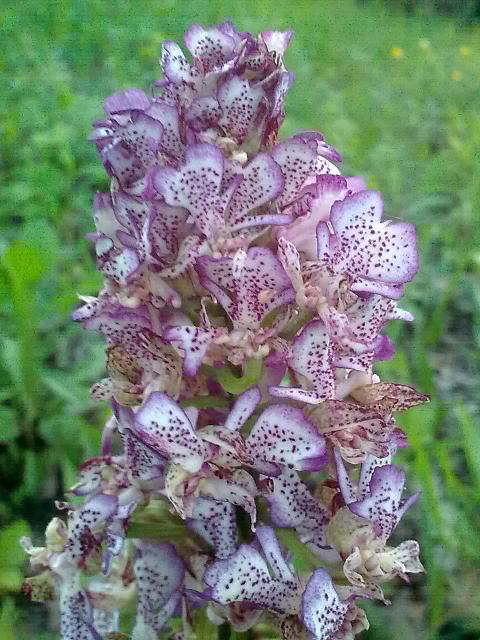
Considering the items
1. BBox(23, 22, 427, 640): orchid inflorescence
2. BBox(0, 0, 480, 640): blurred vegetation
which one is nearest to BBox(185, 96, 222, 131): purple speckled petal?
BBox(23, 22, 427, 640): orchid inflorescence

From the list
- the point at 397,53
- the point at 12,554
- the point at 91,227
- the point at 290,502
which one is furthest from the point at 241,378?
the point at 397,53

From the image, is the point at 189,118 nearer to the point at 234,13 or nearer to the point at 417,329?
the point at 417,329

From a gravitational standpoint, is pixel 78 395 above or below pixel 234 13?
below

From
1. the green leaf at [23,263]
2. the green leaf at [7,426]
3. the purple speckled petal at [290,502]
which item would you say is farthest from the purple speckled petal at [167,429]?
the green leaf at [23,263]

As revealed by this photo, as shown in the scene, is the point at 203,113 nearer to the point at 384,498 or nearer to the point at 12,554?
the point at 384,498

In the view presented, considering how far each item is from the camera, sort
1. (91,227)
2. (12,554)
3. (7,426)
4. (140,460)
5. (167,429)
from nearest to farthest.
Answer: (167,429), (140,460), (12,554), (7,426), (91,227)

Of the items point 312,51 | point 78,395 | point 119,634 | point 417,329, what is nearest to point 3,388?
point 78,395

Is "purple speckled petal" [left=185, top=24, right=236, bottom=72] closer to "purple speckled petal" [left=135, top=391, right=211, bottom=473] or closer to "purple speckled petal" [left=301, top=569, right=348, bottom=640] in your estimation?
"purple speckled petal" [left=135, top=391, right=211, bottom=473]
